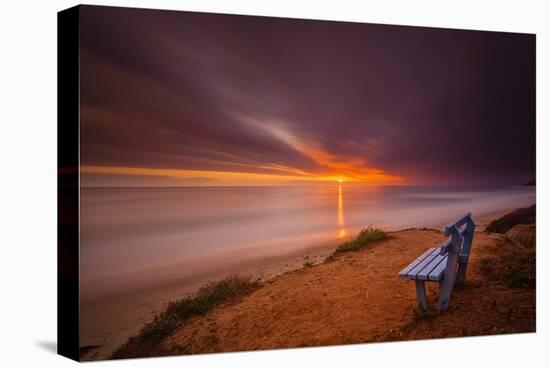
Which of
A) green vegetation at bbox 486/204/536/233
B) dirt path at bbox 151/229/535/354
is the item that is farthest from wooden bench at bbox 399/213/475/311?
green vegetation at bbox 486/204/536/233

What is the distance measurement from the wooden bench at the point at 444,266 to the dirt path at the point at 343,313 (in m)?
0.34

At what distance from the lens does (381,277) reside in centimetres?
629

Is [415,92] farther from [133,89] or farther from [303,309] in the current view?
[133,89]

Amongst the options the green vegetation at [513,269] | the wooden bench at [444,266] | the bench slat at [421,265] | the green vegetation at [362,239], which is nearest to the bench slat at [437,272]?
the wooden bench at [444,266]

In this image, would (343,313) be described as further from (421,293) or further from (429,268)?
(429,268)

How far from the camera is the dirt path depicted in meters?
5.51

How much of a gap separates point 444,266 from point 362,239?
1056 mm

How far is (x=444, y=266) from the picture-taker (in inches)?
213

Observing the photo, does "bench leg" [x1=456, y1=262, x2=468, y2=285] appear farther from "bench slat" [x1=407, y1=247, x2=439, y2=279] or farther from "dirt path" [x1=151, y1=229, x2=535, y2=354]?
"bench slat" [x1=407, y1=247, x2=439, y2=279]

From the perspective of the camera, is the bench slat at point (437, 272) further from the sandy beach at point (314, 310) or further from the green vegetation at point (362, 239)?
the green vegetation at point (362, 239)

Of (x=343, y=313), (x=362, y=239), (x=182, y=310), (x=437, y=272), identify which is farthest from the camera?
(x=362, y=239)

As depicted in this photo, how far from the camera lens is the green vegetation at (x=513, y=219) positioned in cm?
685

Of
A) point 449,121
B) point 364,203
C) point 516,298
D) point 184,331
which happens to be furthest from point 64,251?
point 516,298

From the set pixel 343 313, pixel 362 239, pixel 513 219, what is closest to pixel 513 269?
pixel 513 219
